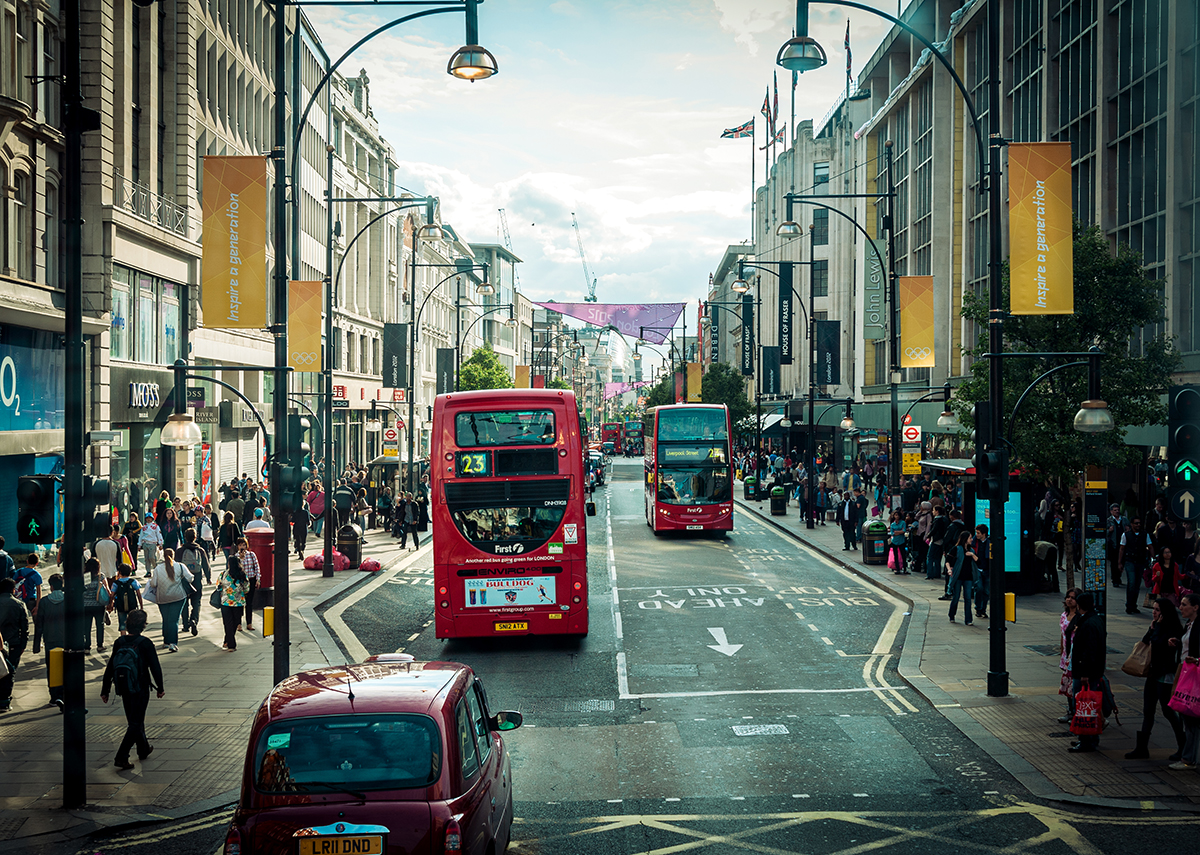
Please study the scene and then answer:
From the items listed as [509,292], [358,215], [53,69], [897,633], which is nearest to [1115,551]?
[897,633]

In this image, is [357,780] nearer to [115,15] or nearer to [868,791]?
[868,791]

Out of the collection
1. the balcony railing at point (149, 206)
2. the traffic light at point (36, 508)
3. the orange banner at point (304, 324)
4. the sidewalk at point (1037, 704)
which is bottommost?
the sidewalk at point (1037, 704)

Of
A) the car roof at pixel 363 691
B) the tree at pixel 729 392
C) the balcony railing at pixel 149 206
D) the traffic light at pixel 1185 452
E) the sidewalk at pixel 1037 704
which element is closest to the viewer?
the car roof at pixel 363 691

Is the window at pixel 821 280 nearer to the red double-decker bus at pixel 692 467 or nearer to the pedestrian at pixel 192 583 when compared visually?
the red double-decker bus at pixel 692 467

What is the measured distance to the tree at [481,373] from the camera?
84.6 metres

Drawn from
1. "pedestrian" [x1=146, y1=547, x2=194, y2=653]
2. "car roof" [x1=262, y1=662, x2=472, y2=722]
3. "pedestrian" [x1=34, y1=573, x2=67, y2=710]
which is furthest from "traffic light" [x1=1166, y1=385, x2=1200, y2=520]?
"pedestrian" [x1=34, y1=573, x2=67, y2=710]

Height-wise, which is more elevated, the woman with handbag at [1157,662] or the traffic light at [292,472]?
the traffic light at [292,472]

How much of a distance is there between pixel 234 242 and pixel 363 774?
12.4 m

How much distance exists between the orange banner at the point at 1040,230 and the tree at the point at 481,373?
69603 mm

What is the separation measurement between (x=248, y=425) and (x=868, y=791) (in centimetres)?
3704

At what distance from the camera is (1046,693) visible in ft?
47.8

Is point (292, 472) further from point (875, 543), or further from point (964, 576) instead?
point (875, 543)

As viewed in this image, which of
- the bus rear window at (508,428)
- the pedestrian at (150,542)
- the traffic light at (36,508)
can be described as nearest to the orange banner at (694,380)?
the pedestrian at (150,542)

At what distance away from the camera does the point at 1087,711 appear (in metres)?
11.7
